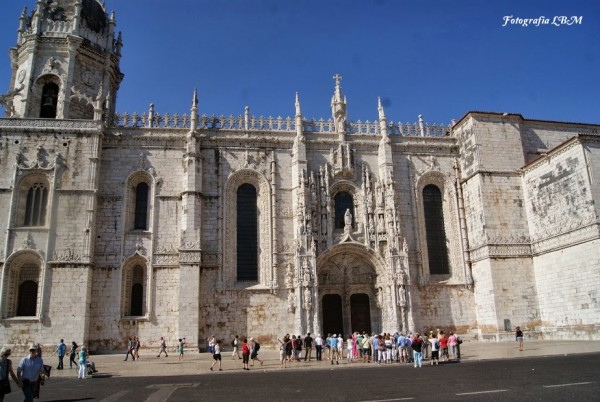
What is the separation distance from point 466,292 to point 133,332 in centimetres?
1918

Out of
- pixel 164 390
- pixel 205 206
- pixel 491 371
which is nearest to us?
pixel 164 390

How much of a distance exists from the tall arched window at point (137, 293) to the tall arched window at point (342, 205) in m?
11.7

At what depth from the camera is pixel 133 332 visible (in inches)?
977

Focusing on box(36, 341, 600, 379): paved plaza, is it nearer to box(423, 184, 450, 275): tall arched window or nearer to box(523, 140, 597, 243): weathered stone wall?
box(423, 184, 450, 275): tall arched window

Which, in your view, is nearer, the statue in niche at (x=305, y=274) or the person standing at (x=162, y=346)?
the person standing at (x=162, y=346)

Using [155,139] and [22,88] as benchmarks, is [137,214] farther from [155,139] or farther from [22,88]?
[22,88]

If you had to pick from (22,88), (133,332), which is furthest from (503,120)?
(22,88)

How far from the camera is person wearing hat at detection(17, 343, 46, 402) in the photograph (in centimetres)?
923

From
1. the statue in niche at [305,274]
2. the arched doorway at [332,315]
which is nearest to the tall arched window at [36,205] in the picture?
the statue in niche at [305,274]

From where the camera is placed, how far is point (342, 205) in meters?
29.1

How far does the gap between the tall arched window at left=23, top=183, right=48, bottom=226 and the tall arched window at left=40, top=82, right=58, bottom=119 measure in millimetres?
4882

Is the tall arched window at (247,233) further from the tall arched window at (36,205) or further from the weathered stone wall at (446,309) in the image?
the tall arched window at (36,205)

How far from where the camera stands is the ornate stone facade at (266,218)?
80.6 ft

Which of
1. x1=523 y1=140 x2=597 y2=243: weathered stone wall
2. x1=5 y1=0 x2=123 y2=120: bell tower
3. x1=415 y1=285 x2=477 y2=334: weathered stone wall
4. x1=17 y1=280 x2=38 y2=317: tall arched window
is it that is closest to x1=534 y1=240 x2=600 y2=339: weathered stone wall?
x1=523 y1=140 x2=597 y2=243: weathered stone wall
